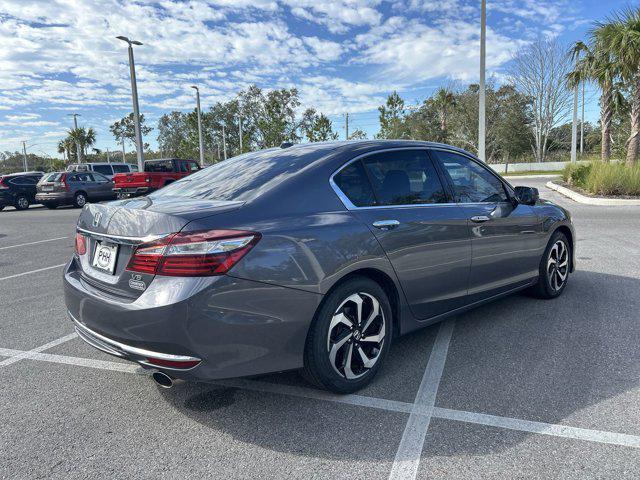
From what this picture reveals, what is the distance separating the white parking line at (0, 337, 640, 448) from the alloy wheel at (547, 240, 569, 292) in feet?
8.26

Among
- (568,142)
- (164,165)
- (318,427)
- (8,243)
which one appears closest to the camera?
(318,427)

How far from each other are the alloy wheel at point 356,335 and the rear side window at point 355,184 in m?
0.63

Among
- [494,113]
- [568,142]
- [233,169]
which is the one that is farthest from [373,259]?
[568,142]

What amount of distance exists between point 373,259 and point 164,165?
19859 millimetres

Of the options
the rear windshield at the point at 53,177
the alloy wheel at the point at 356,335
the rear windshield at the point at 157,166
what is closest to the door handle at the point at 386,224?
the alloy wheel at the point at 356,335

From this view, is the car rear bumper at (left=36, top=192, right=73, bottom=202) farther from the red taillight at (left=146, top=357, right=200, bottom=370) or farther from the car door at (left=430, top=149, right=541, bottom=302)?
the red taillight at (left=146, top=357, right=200, bottom=370)

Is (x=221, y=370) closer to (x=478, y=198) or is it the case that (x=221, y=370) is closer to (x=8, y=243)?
(x=478, y=198)

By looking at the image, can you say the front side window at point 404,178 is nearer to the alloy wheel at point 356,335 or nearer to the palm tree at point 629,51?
the alloy wheel at point 356,335

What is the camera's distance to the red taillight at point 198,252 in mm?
2486

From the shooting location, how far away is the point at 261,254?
2.60 m

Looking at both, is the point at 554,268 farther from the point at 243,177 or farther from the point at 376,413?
the point at 243,177

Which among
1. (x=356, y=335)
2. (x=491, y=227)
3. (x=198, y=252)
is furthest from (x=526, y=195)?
(x=198, y=252)

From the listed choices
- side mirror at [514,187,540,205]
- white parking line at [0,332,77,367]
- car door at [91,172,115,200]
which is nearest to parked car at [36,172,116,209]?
car door at [91,172,115,200]

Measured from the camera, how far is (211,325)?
2484 millimetres
